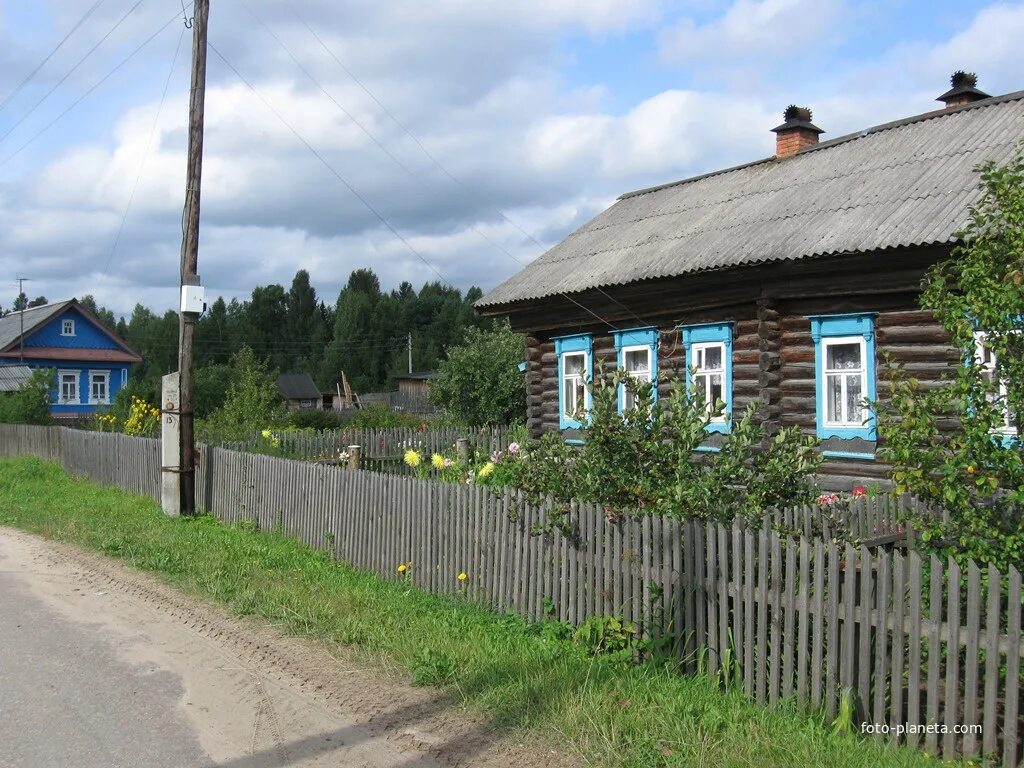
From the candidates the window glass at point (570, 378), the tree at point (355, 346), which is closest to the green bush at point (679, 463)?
the window glass at point (570, 378)

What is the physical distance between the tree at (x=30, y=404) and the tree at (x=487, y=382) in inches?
485

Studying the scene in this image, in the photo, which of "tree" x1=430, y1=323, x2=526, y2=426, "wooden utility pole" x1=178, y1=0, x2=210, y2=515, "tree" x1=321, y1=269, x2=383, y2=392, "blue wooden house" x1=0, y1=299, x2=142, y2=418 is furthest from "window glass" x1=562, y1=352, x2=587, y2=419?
"tree" x1=321, y1=269, x2=383, y2=392

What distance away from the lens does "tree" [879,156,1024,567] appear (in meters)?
4.74

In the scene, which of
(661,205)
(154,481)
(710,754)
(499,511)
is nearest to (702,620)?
(710,754)

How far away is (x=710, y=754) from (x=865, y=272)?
27.6 feet

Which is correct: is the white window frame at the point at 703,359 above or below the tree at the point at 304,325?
below

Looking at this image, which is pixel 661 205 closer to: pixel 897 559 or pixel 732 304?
pixel 732 304

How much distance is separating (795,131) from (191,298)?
10792mm

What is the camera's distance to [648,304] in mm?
14562

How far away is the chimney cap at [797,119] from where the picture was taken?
1647 centimetres

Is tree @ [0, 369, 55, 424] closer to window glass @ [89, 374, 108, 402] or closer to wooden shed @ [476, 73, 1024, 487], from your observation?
window glass @ [89, 374, 108, 402]

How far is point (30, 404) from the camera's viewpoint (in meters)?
27.6

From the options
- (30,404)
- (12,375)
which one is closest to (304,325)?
(12,375)

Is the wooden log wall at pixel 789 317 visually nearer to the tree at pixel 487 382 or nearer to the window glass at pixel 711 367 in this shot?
the window glass at pixel 711 367
